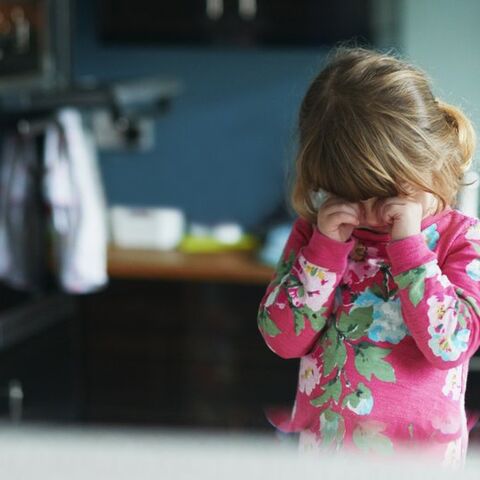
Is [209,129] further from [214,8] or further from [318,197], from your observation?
[318,197]

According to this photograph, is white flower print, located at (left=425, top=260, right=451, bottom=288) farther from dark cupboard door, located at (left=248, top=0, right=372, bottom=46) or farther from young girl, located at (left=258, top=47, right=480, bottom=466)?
dark cupboard door, located at (left=248, top=0, right=372, bottom=46)

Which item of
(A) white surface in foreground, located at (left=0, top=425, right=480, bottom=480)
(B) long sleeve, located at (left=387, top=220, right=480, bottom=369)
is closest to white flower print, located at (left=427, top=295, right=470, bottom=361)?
(B) long sleeve, located at (left=387, top=220, right=480, bottom=369)

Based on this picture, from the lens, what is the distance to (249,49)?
1.34m

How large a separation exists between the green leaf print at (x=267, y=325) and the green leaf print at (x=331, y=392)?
0.03 metres

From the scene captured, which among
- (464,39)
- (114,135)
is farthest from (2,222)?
(464,39)

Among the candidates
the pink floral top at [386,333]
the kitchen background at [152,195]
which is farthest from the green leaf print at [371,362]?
the kitchen background at [152,195]

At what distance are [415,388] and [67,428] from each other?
0.47 feet

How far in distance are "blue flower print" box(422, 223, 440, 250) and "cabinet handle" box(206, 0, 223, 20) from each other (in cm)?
105

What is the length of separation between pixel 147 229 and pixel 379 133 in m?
1.10

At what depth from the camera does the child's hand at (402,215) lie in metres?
0.24

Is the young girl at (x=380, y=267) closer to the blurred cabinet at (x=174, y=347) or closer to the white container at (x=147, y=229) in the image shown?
the blurred cabinet at (x=174, y=347)

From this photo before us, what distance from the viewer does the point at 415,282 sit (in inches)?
9.7

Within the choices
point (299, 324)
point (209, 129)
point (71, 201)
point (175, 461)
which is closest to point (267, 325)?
point (299, 324)

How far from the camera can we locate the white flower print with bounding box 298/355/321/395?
0.84 ft
